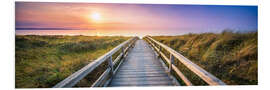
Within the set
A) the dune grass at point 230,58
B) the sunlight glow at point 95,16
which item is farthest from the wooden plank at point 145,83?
the sunlight glow at point 95,16

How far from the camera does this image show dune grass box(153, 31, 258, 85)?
289 centimetres

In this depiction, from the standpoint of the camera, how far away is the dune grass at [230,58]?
2.89 m

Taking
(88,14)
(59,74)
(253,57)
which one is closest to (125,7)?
(88,14)

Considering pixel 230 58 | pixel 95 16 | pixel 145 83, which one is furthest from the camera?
pixel 95 16

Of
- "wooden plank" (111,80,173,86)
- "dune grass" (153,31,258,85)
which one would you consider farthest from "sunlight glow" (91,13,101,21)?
"dune grass" (153,31,258,85)

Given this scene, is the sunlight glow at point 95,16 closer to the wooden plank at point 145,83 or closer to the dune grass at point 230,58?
the wooden plank at point 145,83

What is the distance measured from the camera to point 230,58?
3254 millimetres

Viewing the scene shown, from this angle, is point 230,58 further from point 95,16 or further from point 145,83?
point 95,16

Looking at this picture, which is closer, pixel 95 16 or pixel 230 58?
pixel 230 58

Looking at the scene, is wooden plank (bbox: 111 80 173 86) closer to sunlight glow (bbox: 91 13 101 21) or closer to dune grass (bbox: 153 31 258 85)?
dune grass (bbox: 153 31 258 85)

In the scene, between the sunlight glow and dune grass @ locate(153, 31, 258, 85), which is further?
the sunlight glow

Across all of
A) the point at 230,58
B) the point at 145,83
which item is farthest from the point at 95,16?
the point at 230,58

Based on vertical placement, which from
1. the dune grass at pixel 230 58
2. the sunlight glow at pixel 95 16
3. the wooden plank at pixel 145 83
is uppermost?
the sunlight glow at pixel 95 16
